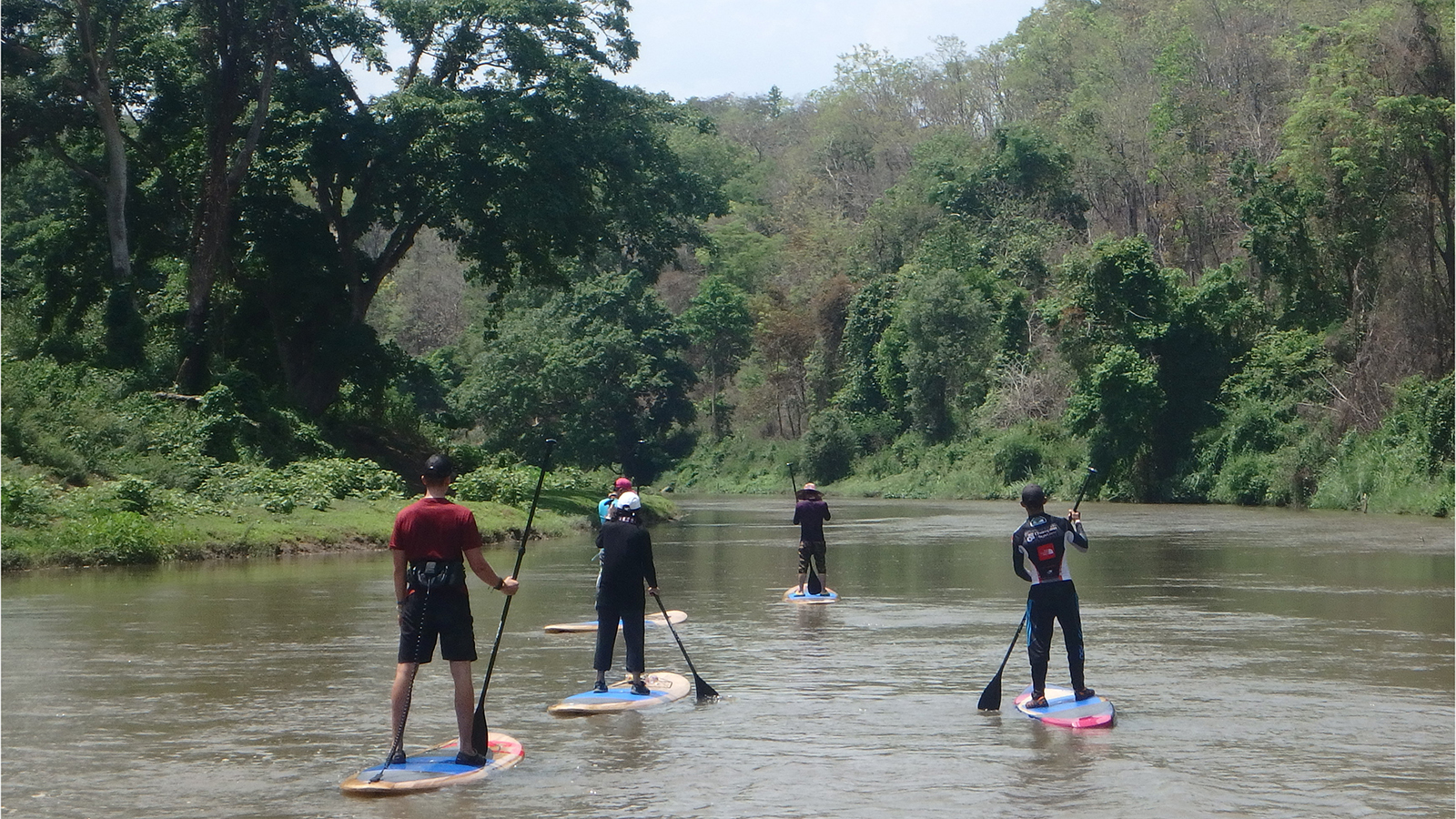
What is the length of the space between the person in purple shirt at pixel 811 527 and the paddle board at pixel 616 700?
639 centimetres

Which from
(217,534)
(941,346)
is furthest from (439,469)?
(941,346)

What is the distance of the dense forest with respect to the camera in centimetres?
3512

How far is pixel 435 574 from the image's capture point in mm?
8500

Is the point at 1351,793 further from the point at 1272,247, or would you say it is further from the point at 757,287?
the point at 757,287

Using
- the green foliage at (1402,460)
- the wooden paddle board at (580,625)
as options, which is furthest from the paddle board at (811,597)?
the green foliage at (1402,460)

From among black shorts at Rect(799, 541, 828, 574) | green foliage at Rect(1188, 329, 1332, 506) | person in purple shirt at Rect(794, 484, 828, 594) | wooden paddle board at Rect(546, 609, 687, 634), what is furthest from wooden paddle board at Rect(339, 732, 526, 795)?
green foliage at Rect(1188, 329, 1332, 506)

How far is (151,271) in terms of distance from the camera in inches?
1444

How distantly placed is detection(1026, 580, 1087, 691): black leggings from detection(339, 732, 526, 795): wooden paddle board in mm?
3596

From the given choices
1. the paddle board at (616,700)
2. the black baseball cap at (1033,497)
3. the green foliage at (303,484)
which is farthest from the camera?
the green foliage at (303,484)

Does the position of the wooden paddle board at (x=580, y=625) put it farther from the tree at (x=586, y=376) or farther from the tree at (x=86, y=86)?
the tree at (x=586, y=376)

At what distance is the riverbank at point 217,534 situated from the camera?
2261 centimetres

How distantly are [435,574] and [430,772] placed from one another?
3.60 feet

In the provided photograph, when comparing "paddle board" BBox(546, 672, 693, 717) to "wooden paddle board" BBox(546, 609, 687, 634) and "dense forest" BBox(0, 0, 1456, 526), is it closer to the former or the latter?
"wooden paddle board" BBox(546, 609, 687, 634)

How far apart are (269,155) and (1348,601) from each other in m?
28.2
